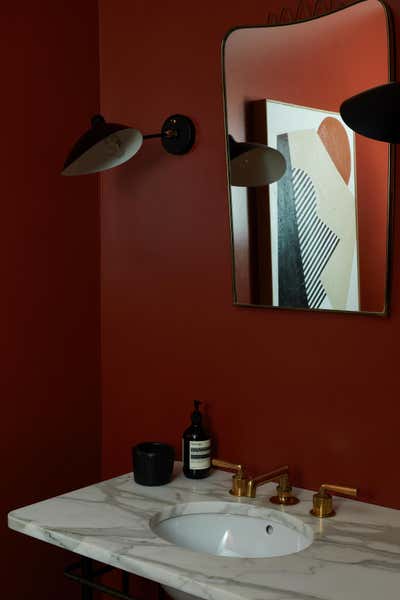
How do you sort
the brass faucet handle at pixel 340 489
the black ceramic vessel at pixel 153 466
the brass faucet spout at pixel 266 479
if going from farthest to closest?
the black ceramic vessel at pixel 153 466, the brass faucet spout at pixel 266 479, the brass faucet handle at pixel 340 489

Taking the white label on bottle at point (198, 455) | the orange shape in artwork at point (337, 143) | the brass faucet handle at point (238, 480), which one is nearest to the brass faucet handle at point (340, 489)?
the brass faucet handle at point (238, 480)

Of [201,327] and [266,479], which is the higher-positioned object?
[201,327]

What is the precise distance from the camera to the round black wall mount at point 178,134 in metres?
1.98

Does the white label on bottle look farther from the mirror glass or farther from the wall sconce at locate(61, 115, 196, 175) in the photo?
the wall sconce at locate(61, 115, 196, 175)

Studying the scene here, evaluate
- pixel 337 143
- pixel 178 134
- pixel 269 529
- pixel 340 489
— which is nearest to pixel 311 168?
pixel 337 143

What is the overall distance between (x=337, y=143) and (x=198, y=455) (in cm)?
85

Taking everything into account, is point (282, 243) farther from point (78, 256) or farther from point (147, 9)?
point (147, 9)

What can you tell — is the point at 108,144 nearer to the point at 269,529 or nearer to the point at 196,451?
the point at 196,451

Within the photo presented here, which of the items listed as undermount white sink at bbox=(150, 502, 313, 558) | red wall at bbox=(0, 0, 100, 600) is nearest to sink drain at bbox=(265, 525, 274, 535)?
undermount white sink at bbox=(150, 502, 313, 558)

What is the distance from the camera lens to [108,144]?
73.7 inches

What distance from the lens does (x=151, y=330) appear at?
2117 millimetres

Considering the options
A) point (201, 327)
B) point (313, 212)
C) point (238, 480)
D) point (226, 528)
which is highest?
point (313, 212)

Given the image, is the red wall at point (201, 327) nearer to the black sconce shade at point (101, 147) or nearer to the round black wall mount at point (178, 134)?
the round black wall mount at point (178, 134)

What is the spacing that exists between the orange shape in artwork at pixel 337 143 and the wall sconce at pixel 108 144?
44 cm
